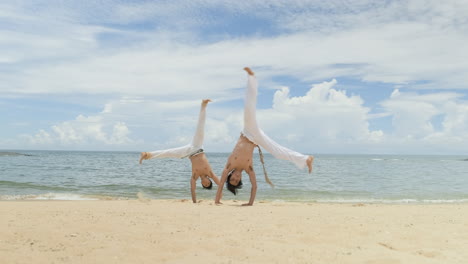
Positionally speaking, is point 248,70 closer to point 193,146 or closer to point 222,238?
point 193,146

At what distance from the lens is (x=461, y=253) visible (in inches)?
219

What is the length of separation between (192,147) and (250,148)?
2.20 m

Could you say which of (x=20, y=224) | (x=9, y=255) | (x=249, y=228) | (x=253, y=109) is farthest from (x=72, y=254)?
(x=253, y=109)

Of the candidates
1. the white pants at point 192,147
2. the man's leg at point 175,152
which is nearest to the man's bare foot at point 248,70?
the white pants at point 192,147

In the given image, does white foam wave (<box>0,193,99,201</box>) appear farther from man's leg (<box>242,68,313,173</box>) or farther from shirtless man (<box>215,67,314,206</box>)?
man's leg (<box>242,68,313,173</box>)

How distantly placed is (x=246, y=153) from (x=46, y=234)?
6.01 meters

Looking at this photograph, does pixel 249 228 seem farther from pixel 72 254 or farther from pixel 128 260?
pixel 72 254

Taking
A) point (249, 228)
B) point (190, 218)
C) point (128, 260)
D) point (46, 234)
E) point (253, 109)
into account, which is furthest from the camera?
point (253, 109)

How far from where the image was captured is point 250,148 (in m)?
11.1

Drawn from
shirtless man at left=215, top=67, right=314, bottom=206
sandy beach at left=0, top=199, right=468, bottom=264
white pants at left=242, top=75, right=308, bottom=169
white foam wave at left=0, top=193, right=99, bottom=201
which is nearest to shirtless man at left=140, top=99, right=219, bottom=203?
shirtless man at left=215, top=67, right=314, bottom=206

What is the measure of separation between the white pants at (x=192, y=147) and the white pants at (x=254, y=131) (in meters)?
1.86

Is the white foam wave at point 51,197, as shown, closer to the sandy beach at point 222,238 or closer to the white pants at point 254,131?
the sandy beach at point 222,238

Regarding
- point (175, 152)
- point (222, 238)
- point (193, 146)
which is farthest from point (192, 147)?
point (222, 238)

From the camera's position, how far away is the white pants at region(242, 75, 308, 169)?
32.6ft
